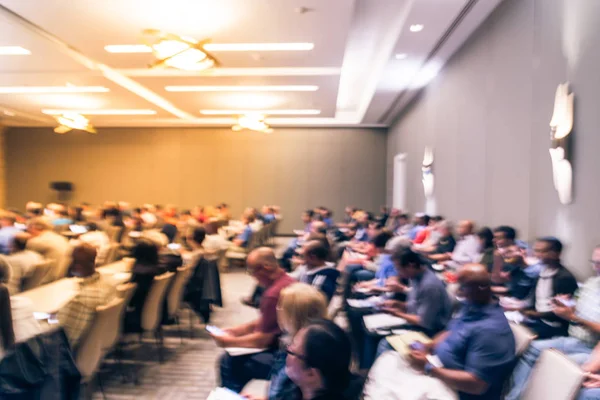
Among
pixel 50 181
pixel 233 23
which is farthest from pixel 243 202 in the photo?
pixel 233 23

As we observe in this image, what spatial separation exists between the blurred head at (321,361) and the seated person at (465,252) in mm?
4705

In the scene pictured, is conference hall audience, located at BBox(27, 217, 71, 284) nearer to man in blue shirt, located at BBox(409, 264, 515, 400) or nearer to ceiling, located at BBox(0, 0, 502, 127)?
ceiling, located at BBox(0, 0, 502, 127)

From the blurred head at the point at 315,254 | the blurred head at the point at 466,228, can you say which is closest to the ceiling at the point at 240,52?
the blurred head at the point at 466,228

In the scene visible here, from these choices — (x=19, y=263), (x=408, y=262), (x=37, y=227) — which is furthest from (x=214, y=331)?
(x=37, y=227)

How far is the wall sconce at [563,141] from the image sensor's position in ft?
14.8

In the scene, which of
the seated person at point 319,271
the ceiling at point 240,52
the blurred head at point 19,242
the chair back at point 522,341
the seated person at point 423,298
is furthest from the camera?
the ceiling at point 240,52

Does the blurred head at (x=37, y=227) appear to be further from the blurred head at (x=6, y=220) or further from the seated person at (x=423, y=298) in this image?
the seated person at (x=423, y=298)

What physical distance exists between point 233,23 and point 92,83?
501 centimetres

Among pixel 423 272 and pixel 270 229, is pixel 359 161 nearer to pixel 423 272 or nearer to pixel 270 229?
pixel 270 229

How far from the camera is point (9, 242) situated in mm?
5703

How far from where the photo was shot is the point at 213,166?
672 inches

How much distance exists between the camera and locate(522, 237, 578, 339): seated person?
12.2ft

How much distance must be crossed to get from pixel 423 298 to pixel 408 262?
27 cm

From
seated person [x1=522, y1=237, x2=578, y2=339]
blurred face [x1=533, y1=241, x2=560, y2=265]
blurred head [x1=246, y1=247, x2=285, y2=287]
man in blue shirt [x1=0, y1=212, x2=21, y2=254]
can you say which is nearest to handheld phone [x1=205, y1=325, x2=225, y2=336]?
blurred head [x1=246, y1=247, x2=285, y2=287]
